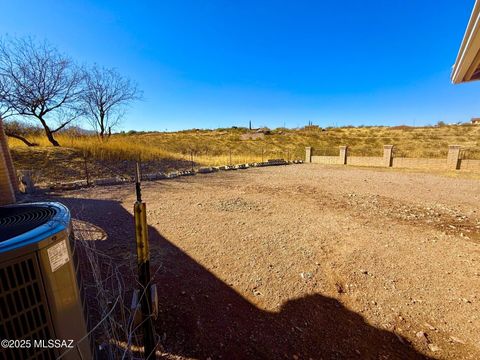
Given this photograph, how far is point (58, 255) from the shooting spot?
3.39 feet

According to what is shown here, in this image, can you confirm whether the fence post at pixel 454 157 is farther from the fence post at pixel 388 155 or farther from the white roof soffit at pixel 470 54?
the white roof soffit at pixel 470 54

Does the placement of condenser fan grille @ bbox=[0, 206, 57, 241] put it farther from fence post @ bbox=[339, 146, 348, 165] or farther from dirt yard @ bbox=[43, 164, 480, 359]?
fence post @ bbox=[339, 146, 348, 165]

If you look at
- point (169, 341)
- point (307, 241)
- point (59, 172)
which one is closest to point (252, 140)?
point (59, 172)

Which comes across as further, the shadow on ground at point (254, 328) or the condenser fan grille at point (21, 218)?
the shadow on ground at point (254, 328)

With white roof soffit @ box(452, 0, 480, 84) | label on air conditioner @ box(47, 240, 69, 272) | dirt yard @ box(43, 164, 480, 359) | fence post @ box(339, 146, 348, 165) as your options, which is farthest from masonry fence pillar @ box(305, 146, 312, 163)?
label on air conditioner @ box(47, 240, 69, 272)

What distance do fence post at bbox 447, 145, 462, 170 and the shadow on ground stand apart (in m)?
15.5

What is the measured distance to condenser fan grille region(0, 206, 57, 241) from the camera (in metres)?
1.03

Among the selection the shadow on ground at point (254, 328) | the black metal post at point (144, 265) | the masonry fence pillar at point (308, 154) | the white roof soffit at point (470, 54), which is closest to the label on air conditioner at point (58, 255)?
the black metal post at point (144, 265)

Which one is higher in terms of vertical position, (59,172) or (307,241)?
(59,172)

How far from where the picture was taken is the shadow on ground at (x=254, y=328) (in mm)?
2000

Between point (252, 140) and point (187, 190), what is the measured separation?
968 inches

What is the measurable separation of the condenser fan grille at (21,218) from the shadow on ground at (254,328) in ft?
5.07

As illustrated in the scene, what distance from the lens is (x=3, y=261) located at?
2.69 ft

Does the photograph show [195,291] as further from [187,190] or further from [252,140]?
[252,140]
